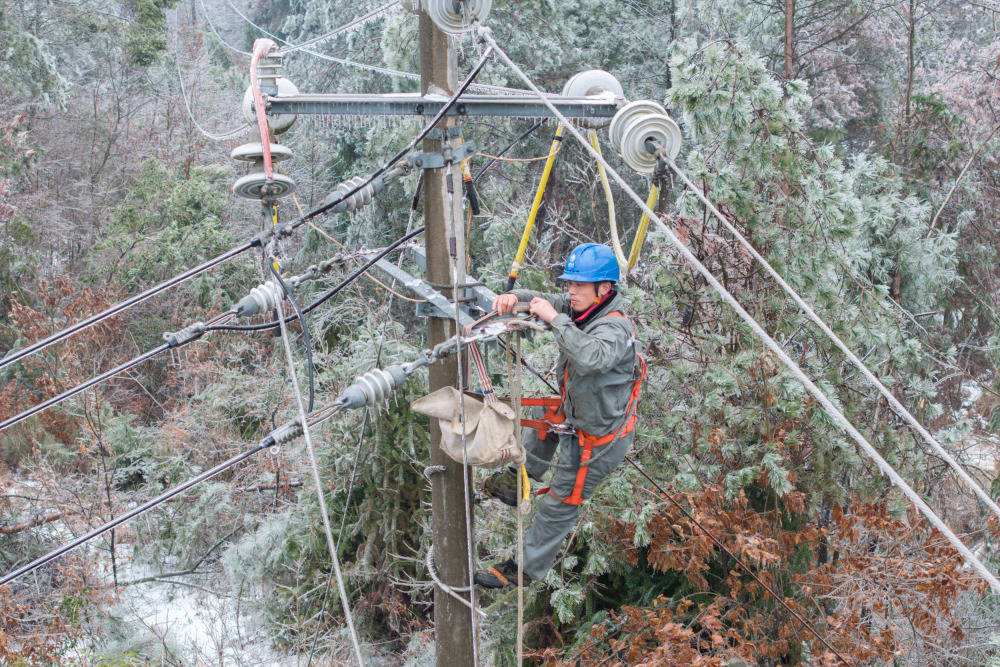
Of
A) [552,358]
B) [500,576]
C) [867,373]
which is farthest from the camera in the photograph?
[552,358]

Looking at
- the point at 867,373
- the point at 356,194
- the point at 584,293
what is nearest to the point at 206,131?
the point at 356,194

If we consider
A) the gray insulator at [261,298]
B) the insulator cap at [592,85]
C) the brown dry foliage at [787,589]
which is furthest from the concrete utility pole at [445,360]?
the brown dry foliage at [787,589]

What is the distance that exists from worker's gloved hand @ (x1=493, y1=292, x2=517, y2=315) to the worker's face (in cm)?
49

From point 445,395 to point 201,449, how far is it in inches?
326

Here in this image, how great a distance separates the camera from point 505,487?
5.29 meters

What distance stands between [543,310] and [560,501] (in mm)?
1214

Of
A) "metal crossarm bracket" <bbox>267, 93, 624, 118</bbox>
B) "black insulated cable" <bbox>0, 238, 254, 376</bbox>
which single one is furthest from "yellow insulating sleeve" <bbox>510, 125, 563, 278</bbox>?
"black insulated cable" <bbox>0, 238, 254, 376</bbox>

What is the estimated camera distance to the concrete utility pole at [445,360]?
4672mm

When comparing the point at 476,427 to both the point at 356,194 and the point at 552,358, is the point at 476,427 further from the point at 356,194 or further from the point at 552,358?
the point at 552,358

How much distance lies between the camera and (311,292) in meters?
16.0

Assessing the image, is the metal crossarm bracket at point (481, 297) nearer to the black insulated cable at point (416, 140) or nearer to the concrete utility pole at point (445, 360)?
the concrete utility pole at point (445, 360)

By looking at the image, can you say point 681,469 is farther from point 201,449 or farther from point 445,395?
point 201,449

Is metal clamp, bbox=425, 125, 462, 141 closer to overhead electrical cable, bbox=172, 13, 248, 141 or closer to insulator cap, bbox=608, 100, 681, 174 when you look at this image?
insulator cap, bbox=608, 100, 681, 174

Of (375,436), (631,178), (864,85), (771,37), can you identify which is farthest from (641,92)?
(375,436)
